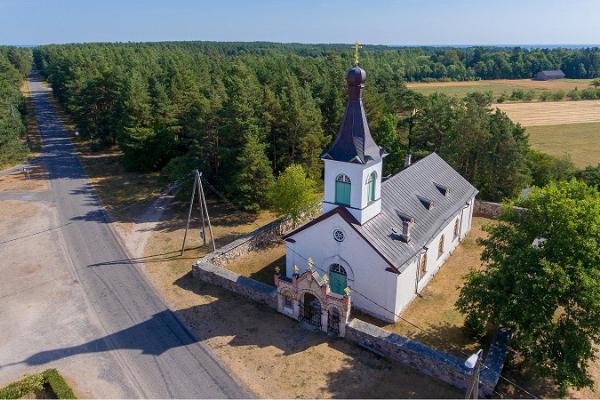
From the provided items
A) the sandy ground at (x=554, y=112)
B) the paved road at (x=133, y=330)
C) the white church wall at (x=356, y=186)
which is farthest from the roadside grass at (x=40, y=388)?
the sandy ground at (x=554, y=112)

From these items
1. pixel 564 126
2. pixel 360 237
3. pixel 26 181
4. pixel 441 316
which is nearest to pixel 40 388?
pixel 360 237

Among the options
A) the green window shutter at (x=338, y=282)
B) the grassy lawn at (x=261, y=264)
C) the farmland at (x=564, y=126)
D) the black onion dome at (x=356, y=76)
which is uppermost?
the black onion dome at (x=356, y=76)

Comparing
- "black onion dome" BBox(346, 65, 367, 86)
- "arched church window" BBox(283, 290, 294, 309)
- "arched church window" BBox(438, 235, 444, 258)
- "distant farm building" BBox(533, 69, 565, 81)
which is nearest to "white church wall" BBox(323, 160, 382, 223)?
"black onion dome" BBox(346, 65, 367, 86)

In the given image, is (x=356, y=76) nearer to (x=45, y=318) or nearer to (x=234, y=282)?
(x=234, y=282)

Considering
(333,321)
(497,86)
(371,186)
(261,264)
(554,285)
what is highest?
(497,86)

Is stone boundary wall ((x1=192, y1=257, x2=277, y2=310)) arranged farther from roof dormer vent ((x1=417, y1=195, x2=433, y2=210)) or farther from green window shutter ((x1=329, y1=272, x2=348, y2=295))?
roof dormer vent ((x1=417, y1=195, x2=433, y2=210))

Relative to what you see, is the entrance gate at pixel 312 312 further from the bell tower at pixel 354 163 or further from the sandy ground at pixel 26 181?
the sandy ground at pixel 26 181
